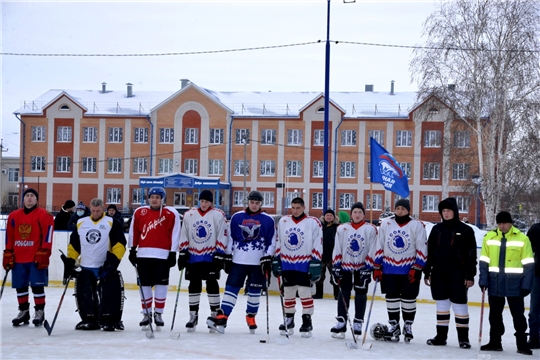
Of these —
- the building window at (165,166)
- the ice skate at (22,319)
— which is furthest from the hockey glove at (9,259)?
the building window at (165,166)

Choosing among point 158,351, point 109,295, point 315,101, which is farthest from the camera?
point 315,101

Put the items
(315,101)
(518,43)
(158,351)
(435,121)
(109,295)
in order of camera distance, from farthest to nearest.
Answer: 1. (315,101)
2. (435,121)
3. (518,43)
4. (109,295)
5. (158,351)

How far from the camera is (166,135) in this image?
183 feet

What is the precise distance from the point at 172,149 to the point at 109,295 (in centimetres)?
4681

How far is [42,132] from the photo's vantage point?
5719cm

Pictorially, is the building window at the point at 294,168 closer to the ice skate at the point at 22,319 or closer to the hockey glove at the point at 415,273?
the ice skate at the point at 22,319

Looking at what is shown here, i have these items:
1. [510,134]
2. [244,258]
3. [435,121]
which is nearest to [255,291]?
[244,258]

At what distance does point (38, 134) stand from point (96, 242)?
50.3 metres

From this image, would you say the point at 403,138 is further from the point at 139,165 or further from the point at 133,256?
the point at 133,256

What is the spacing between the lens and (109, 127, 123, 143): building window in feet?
185

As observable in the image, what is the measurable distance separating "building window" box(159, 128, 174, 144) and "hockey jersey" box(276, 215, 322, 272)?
47095 millimetres

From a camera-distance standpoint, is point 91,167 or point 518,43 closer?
point 518,43

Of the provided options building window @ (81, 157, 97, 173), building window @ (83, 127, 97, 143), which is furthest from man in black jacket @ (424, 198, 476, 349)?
building window @ (83, 127, 97, 143)

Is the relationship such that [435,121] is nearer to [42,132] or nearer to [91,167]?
[91,167]
